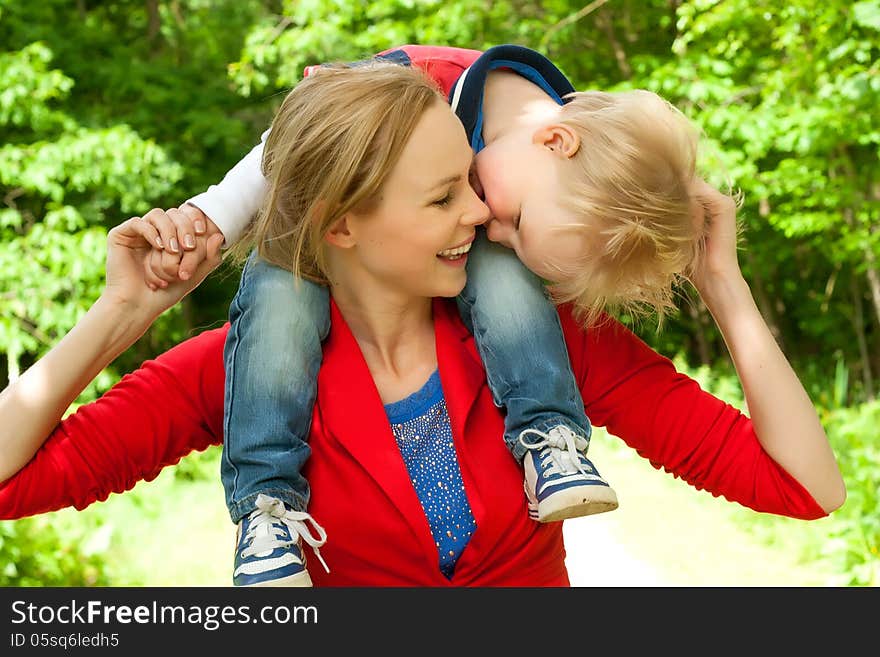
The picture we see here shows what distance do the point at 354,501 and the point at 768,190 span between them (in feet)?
21.6

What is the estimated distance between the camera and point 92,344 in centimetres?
175

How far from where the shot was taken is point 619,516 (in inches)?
266

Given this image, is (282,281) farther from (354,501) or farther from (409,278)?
(354,501)

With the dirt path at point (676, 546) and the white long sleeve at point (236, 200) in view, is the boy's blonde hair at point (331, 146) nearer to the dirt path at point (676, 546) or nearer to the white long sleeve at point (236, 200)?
the white long sleeve at point (236, 200)

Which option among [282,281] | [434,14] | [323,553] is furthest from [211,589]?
[434,14]

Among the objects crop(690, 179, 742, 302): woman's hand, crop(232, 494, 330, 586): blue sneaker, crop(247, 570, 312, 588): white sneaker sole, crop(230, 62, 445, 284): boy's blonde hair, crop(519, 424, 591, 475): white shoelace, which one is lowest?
crop(247, 570, 312, 588): white sneaker sole

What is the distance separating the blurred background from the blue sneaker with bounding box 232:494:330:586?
334 centimetres

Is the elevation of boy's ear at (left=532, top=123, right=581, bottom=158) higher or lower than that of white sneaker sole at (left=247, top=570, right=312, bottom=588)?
higher

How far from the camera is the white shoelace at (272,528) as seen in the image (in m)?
1.61

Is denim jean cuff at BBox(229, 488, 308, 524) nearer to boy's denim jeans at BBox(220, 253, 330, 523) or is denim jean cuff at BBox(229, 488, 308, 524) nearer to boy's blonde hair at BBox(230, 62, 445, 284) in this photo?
boy's denim jeans at BBox(220, 253, 330, 523)

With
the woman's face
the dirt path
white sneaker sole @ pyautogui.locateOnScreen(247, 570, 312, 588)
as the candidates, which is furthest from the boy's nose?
the dirt path

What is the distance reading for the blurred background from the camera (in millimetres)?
5730

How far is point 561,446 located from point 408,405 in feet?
0.91

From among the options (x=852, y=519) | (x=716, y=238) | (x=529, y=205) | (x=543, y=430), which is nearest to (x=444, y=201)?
(x=529, y=205)
